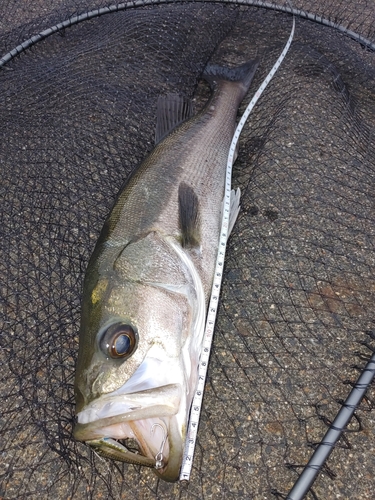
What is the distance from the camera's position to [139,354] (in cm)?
215

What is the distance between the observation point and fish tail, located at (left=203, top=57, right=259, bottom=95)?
3877 mm

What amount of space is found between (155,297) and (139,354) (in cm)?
33

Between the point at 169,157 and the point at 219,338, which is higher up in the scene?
the point at 169,157

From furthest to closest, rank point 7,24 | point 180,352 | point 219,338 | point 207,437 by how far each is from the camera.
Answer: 1. point 7,24
2. point 219,338
3. point 207,437
4. point 180,352

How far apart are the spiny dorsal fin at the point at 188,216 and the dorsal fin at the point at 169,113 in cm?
64

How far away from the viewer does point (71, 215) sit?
11.2ft

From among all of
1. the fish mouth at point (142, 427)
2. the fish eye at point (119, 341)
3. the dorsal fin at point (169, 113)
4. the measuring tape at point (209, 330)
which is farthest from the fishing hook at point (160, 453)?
the dorsal fin at point (169, 113)

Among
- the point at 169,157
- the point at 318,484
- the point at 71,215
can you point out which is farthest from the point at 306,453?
the point at 71,215

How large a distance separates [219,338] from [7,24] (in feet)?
14.6

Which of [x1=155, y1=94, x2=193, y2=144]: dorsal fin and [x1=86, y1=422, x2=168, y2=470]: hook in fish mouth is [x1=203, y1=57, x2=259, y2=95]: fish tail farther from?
[x1=86, y1=422, x2=168, y2=470]: hook in fish mouth

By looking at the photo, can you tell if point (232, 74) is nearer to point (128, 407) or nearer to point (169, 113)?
point (169, 113)

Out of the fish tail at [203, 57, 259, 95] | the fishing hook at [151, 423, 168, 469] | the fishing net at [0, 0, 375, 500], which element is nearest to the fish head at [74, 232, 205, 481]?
the fishing hook at [151, 423, 168, 469]

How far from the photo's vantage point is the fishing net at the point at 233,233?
249cm

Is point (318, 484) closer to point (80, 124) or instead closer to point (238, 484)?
point (238, 484)
